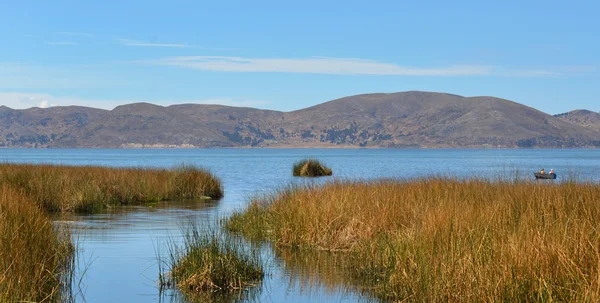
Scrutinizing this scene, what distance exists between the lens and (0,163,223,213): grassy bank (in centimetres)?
2497

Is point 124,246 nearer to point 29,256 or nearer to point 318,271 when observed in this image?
point 318,271

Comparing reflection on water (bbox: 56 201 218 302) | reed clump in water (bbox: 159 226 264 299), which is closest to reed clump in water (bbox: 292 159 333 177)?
reflection on water (bbox: 56 201 218 302)

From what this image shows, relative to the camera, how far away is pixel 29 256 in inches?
441

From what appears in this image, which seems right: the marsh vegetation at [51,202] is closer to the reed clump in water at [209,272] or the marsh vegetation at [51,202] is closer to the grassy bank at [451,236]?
the reed clump in water at [209,272]

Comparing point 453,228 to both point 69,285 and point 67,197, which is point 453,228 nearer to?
point 69,285

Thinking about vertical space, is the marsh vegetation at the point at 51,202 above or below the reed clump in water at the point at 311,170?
above

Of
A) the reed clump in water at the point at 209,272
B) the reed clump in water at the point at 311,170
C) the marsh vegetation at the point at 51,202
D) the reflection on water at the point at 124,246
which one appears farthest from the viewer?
the reed clump in water at the point at 311,170

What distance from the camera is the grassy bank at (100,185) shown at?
24969 mm

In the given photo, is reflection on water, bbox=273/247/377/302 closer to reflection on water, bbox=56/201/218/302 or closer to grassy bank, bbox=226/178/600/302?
grassy bank, bbox=226/178/600/302

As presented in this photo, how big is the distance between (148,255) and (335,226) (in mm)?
3962

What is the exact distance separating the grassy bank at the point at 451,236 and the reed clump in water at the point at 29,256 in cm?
497

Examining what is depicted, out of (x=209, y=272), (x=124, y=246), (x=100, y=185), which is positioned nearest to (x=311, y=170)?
(x=100, y=185)

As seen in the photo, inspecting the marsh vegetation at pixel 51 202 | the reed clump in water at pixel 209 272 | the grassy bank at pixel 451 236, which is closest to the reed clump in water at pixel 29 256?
the marsh vegetation at pixel 51 202

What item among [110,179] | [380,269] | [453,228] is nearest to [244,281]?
[380,269]
